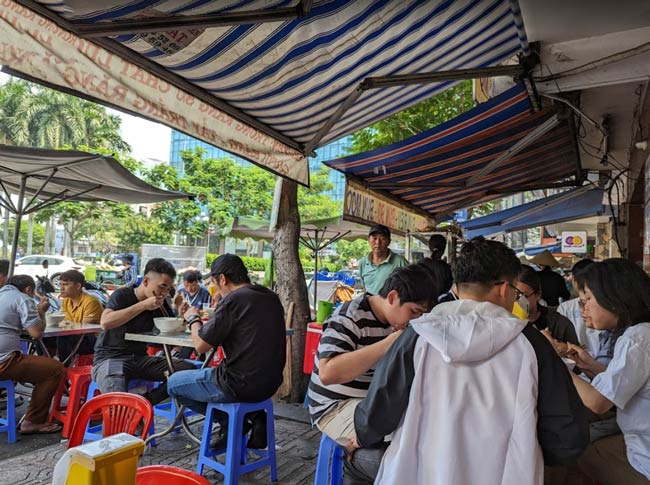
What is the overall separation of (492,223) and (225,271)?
6693mm

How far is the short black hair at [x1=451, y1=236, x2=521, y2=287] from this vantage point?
5.97 ft

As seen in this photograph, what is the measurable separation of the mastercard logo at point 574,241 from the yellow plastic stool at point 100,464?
1421cm

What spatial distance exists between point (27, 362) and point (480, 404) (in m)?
4.18

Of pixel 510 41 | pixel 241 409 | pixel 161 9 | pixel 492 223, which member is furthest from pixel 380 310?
pixel 492 223

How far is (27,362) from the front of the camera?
4.36 metres

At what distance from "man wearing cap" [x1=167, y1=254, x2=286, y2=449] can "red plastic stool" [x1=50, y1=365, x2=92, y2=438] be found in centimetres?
136

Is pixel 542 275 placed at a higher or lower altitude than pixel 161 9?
lower

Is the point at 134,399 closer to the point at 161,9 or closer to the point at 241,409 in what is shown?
the point at 241,409

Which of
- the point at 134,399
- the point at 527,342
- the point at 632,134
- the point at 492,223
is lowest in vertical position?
the point at 134,399

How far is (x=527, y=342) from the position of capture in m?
1.57

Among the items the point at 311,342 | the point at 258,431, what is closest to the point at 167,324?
the point at 258,431

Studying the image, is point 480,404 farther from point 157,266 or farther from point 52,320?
point 52,320

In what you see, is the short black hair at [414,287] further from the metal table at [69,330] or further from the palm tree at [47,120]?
the palm tree at [47,120]

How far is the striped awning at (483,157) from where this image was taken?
4.04 meters
